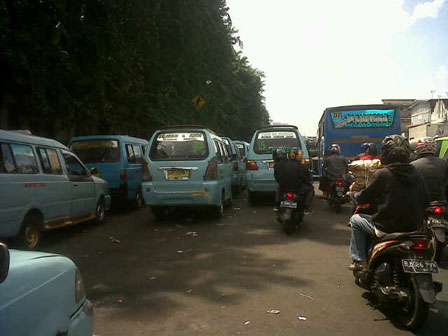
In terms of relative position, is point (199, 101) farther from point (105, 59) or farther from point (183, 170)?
point (183, 170)

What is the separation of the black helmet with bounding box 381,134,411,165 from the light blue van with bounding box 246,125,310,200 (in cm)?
738

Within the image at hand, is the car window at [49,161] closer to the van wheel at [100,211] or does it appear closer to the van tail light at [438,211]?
the van wheel at [100,211]

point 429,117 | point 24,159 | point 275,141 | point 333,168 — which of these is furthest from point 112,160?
point 429,117

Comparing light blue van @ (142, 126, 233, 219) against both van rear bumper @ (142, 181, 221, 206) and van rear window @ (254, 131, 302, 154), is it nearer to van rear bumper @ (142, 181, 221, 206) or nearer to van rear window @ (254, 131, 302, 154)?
van rear bumper @ (142, 181, 221, 206)

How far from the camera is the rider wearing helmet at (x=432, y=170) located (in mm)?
5844

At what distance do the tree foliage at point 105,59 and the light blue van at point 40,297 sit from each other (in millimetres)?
8185

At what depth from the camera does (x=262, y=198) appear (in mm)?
13766

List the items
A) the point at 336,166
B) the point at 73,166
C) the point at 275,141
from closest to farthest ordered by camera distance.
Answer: the point at 73,166, the point at 336,166, the point at 275,141

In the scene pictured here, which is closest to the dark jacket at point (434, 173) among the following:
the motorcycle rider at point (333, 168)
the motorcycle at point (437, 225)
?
the motorcycle at point (437, 225)

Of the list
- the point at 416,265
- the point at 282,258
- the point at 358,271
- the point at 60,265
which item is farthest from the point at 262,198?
the point at 60,265

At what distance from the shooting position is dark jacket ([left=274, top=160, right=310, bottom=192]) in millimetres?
8211

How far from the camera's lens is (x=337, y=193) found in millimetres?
10531

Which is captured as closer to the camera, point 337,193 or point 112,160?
point 337,193

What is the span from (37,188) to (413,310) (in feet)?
18.6
